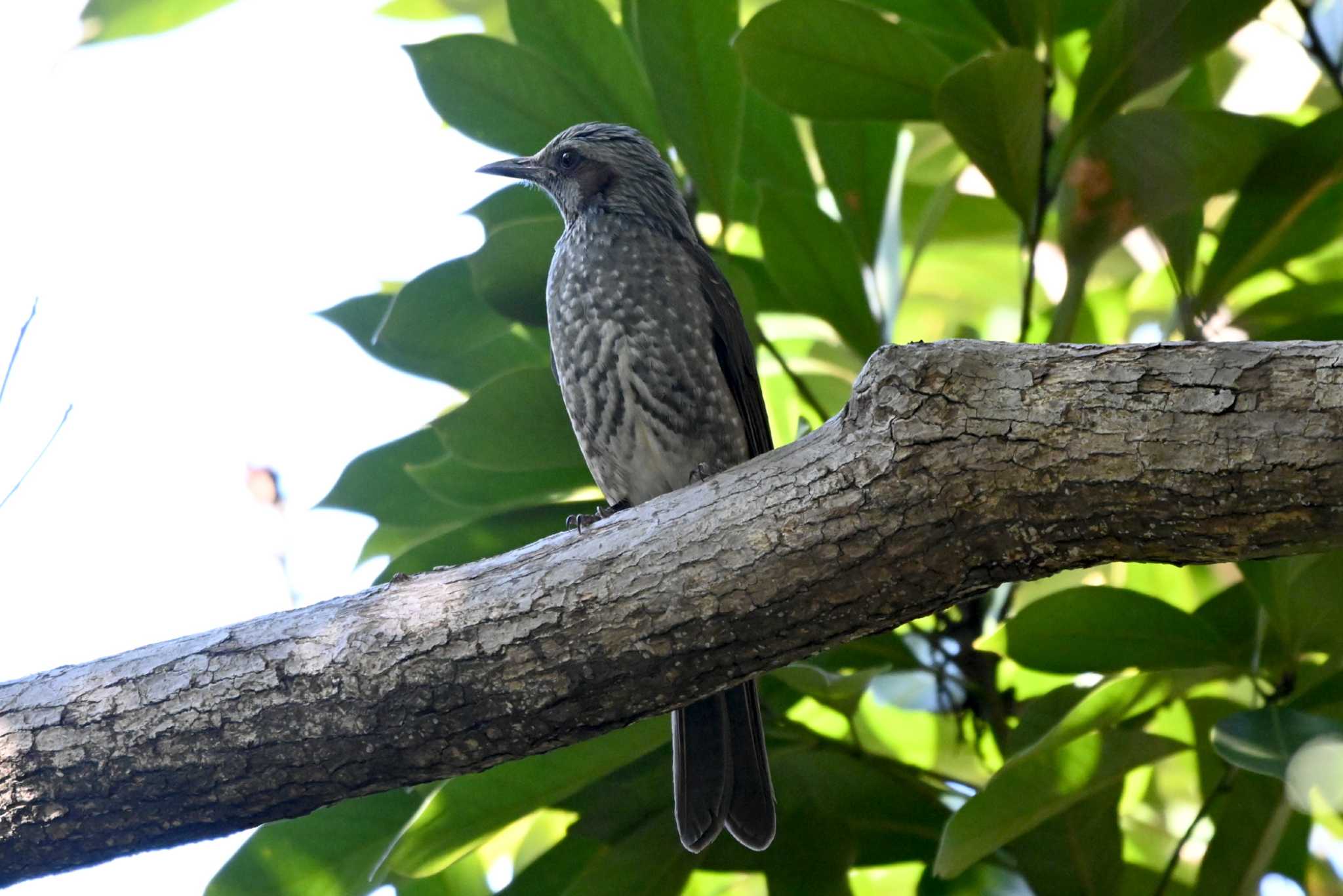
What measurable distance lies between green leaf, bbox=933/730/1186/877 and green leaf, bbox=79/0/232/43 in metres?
3.17

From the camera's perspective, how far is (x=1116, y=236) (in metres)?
3.02

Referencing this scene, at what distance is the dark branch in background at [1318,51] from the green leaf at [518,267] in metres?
1.98

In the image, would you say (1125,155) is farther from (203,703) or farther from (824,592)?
(203,703)

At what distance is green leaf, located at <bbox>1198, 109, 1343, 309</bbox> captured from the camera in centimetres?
297

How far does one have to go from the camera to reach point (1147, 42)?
281cm

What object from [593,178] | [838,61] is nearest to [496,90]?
[593,178]

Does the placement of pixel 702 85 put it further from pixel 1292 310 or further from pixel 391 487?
pixel 1292 310

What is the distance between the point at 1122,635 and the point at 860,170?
140 centimetres

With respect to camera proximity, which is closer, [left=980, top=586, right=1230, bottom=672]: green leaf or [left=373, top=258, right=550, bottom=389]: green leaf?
[left=980, top=586, right=1230, bottom=672]: green leaf

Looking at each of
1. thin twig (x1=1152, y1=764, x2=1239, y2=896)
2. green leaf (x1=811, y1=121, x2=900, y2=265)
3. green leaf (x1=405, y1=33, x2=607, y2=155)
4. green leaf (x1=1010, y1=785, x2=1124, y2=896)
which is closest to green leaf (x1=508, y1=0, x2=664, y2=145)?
green leaf (x1=405, y1=33, x2=607, y2=155)

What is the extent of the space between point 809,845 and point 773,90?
1774 mm

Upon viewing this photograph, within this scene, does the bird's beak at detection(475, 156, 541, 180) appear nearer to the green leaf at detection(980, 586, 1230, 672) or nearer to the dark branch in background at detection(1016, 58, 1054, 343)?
the dark branch in background at detection(1016, 58, 1054, 343)

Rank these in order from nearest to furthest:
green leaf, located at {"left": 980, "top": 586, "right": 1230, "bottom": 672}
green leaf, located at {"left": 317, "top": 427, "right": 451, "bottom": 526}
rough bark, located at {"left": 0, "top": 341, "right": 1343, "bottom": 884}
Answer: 1. rough bark, located at {"left": 0, "top": 341, "right": 1343, "bottom": 884}
2. green leaf, located at {"left": 980, "top": 586, "right": 1230, "bottom": 672}
3. green leaf, located at {"left": 317, "top": 427, "right": 451, "bottom": 526}

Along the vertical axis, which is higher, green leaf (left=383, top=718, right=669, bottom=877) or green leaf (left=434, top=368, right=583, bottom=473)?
green leaf (left=434, top=368, right=583, bottom=473)
